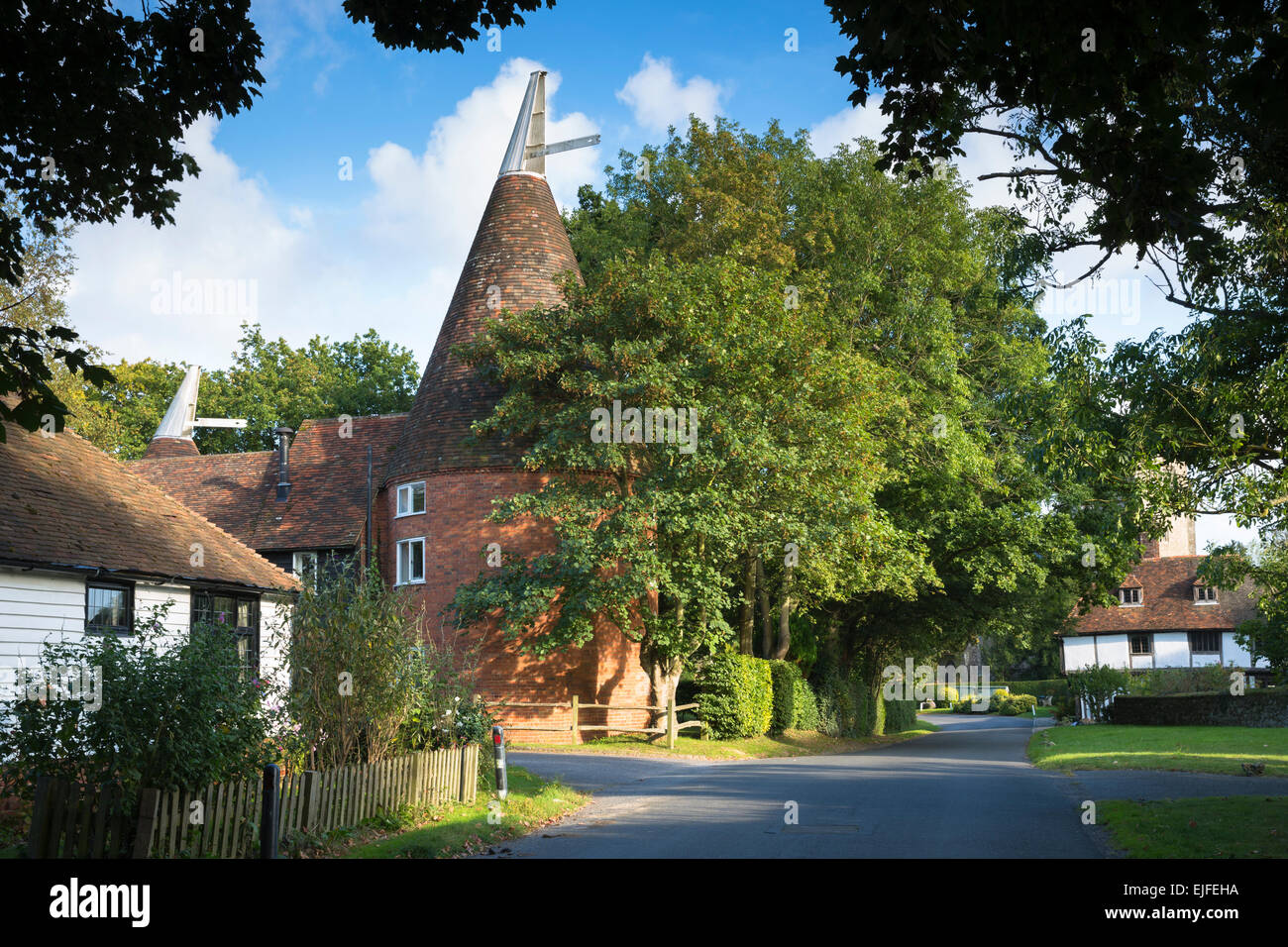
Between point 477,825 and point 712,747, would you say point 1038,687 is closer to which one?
point 712,747

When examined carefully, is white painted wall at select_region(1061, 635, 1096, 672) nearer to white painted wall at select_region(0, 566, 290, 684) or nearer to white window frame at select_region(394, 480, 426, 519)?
white window frame at select_region(394, 480, 426, 519)

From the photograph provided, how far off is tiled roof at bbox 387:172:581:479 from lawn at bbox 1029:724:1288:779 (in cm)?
1616

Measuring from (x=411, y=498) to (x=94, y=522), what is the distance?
40.2ft

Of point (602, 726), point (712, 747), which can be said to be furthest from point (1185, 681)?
point (602, 726)

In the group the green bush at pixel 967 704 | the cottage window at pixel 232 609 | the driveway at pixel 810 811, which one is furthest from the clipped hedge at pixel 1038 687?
the cottage window at pixel 232 609

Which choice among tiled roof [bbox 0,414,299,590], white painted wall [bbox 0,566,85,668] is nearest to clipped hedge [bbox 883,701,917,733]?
tiled roof [bbox 0,414,299,590]

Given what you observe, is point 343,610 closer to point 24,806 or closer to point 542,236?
point 24,806

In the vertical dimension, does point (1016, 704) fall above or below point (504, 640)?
below

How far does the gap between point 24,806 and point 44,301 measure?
26.3 metres

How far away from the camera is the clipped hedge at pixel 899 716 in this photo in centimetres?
4986

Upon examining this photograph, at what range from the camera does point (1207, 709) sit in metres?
43.2

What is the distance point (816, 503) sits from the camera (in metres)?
27.3

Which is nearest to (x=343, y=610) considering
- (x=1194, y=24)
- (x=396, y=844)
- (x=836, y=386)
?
(x=396, y=844)

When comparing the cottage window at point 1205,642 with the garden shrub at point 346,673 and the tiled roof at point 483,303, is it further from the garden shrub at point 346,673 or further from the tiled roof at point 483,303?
the garden shrub at point 346,673
